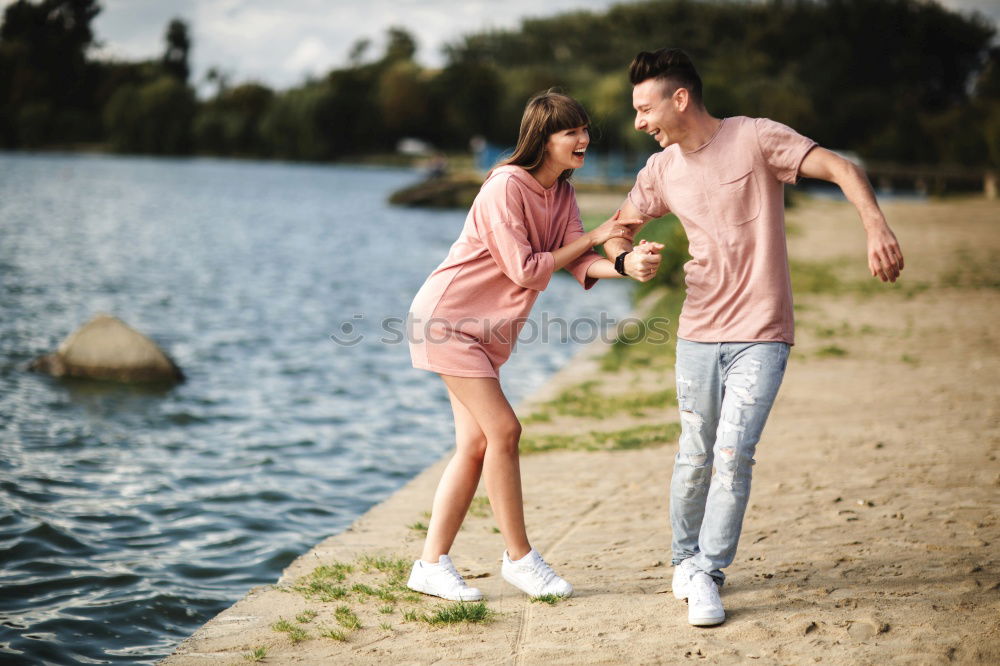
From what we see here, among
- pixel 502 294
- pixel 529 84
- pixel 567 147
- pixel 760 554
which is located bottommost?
pixel 760 554

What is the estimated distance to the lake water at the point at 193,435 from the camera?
5.21 meters

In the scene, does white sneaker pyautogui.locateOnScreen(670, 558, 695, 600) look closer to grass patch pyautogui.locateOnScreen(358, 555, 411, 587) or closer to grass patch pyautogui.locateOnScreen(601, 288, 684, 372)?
grass patch pyautogui.locateOnScreen(358, 555, 411, 587)

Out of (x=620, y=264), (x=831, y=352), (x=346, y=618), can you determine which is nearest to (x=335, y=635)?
(x=346, y=618)

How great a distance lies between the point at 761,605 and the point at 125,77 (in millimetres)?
118043

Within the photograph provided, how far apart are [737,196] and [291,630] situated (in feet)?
Answer: 8.22

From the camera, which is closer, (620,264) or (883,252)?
(883,252)

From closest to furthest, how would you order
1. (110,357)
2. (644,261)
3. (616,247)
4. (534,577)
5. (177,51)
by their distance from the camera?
(644,261)
(616,247)
(534,577)
(110,357)
(177,51)

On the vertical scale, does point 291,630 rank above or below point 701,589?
below

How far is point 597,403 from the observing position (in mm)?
8859

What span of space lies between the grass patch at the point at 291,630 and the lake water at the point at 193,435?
29.9 inches

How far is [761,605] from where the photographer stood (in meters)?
4.06

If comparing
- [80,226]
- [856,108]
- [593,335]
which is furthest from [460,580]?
[856,108]

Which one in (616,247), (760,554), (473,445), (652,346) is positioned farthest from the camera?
(652,346)

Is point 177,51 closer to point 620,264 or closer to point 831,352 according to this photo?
point 831,352
